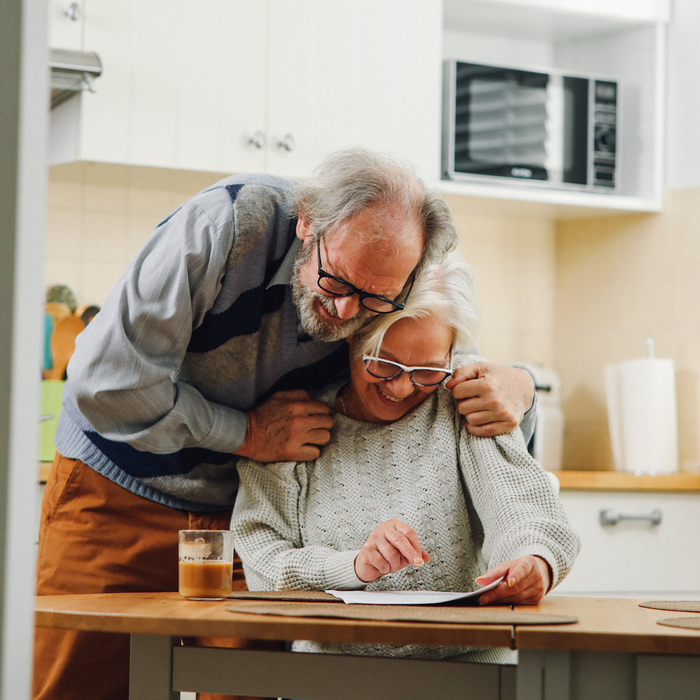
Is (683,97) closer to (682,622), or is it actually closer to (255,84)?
(255,84)

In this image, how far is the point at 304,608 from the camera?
35.7 inches

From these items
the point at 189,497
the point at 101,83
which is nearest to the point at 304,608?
the point at 189,497

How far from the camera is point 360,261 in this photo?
3.91 feet

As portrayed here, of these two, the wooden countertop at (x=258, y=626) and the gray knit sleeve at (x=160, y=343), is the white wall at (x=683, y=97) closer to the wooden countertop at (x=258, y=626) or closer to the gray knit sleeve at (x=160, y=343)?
the gray knit sleeve at (x=160, y=343)

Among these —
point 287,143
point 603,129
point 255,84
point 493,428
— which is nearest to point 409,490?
point 493,428

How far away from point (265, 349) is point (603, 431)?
1787 millimetres

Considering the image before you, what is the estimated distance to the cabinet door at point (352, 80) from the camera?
240 cm

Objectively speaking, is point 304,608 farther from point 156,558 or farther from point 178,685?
point 156,558

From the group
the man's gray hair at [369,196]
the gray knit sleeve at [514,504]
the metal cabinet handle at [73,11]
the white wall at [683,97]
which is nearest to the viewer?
the gray knit sleeve at [514,504]

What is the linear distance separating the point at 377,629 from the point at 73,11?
1884mm

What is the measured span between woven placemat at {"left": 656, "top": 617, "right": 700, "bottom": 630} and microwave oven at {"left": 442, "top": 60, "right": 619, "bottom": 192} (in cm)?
181

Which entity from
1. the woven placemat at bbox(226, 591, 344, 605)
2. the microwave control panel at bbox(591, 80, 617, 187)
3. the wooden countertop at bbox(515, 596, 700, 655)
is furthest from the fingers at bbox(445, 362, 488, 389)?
the microwave control panel at bbox(591, 80, 617, 187)

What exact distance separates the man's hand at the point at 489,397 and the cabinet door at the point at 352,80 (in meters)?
1.25

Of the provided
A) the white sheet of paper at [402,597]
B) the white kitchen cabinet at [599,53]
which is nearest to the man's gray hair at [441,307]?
the white sheet of paper at [402,597]
